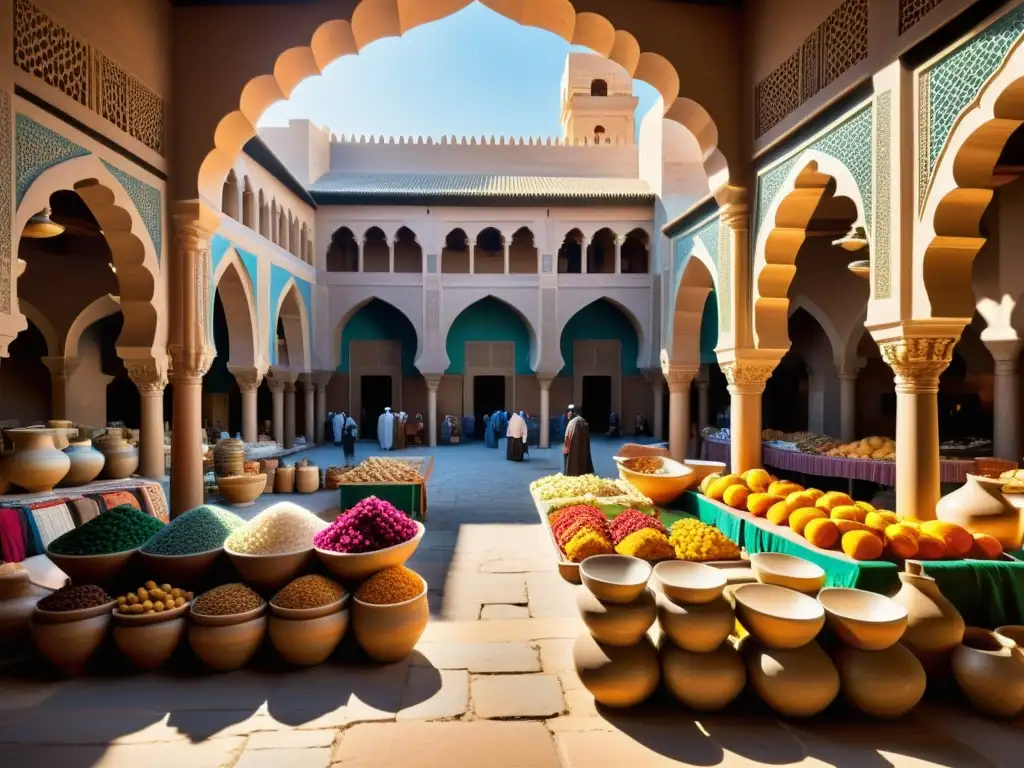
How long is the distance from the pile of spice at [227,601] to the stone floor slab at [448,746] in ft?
3.77

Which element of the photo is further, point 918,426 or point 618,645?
point 918,426

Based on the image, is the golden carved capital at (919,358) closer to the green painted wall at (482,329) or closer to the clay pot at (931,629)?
the clay pot at (931,629)

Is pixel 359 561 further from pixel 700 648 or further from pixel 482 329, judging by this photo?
pixel 482 329

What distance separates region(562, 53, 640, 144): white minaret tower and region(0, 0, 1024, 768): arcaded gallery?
1375cm

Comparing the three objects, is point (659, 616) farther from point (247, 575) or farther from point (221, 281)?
point (221, 281)

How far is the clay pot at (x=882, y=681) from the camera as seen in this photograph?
3225 millimetres

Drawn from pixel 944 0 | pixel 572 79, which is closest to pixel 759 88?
pixel 944 0

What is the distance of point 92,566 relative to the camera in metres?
4.11

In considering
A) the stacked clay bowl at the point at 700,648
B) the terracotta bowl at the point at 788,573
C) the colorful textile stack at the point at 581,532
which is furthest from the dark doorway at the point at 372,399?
the stacked clay bowl at the point at 700,648

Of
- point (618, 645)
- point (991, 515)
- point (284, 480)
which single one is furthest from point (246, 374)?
point (991, 515)

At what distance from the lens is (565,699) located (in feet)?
11.7

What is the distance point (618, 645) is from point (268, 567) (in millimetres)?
2274

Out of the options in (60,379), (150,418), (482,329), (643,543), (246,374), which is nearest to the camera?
(643,543)

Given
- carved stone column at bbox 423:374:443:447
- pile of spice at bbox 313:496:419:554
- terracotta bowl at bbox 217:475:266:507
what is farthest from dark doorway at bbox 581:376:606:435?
pile of spice at bbox 313:496:419:554
